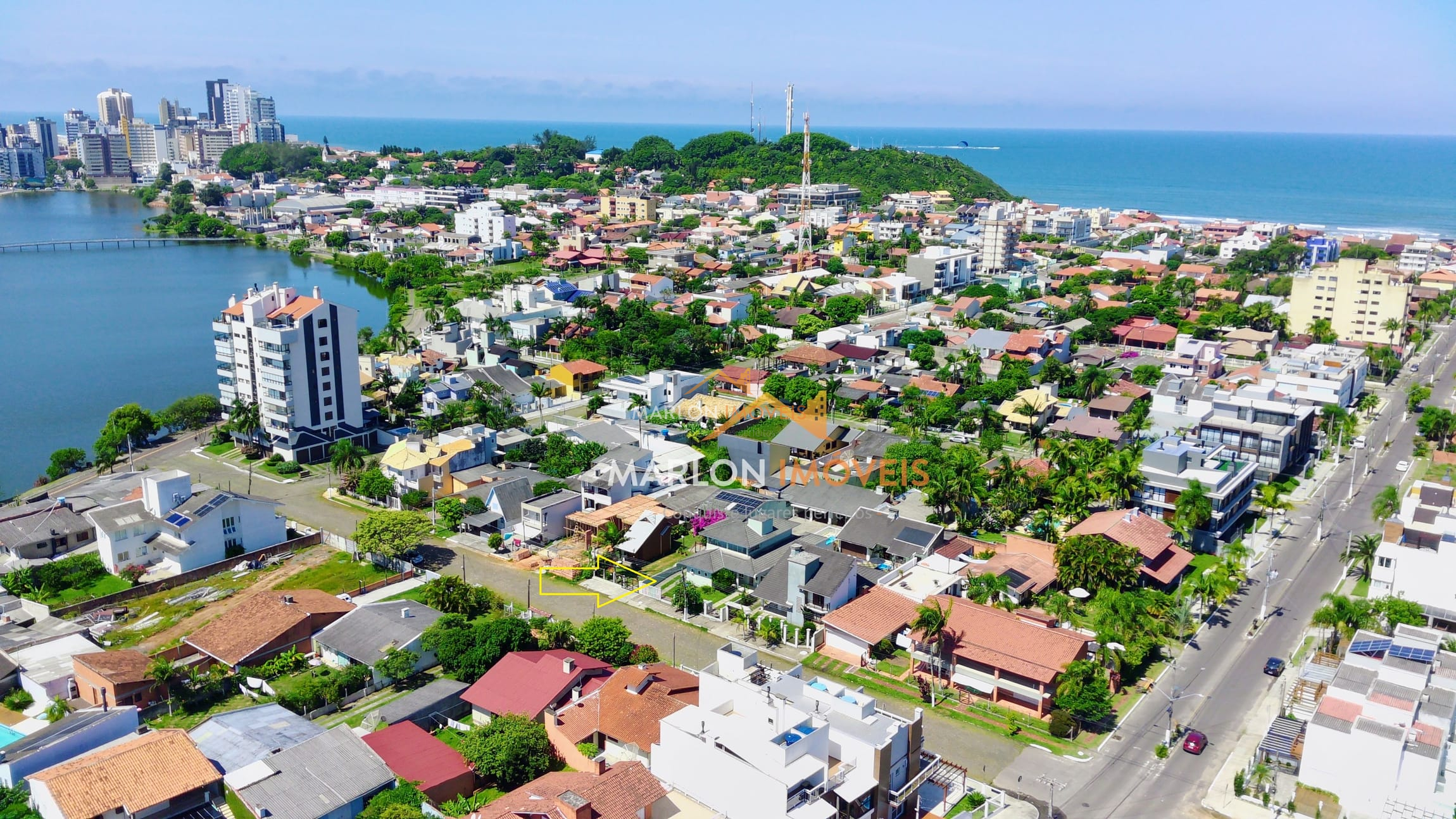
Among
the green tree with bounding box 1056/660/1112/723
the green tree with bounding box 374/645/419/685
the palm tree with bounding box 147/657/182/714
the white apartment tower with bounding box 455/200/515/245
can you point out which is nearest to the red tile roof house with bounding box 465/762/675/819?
the green tree with bounding box 374/645/419/685

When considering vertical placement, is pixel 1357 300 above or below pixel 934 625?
above

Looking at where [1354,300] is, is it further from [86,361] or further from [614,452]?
[86,361]

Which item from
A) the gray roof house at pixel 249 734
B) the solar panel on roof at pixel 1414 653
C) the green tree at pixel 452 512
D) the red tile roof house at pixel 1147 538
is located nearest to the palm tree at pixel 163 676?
the gray roof house at pixel 249 734

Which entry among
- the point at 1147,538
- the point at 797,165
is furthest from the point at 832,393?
the point at 797,165

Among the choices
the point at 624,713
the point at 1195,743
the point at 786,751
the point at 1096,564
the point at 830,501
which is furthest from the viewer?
the point at 830,501

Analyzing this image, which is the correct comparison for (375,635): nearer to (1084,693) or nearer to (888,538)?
(888,538)

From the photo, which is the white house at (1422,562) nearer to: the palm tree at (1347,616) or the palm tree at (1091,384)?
the palm tree at (1347,616)
